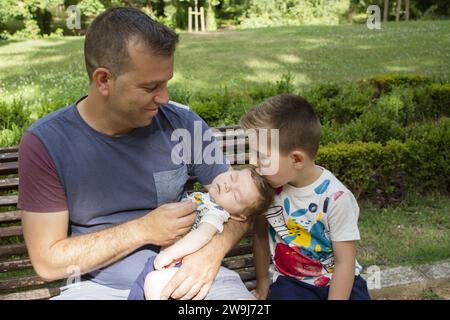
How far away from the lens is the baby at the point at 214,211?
2.06 meters

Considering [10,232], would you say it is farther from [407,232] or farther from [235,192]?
[407,232]

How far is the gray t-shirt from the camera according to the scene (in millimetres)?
2053

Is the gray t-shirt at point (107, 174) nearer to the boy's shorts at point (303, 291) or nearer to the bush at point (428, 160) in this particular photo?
the boy's shorts at point (303, 291)

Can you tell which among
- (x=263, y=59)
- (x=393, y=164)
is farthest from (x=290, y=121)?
(x=263, y=59)

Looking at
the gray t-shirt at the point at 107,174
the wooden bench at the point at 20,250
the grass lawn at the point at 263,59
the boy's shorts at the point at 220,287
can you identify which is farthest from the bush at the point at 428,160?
the grass lawn at the point at 263,59

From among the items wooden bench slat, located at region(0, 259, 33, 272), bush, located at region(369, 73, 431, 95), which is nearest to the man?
wooden bench slat, located at region(0, 259, 33, 272)

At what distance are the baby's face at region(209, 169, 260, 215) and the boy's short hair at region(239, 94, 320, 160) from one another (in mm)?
227
